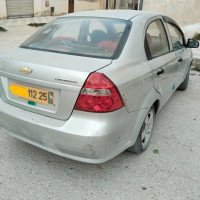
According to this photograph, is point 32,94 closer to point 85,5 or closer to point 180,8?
point 180,8

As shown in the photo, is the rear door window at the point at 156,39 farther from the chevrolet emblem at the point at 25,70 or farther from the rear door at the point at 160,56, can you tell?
the chevrolet emblem at the point at 25,70

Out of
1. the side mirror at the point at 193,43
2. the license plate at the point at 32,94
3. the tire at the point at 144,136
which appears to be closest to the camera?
the license plate at the point at 32,94

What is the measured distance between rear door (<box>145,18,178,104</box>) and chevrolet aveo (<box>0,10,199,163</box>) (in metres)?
0.02

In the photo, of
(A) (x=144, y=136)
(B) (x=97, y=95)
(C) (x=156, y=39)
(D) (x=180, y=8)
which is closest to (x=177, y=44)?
(C) (x=156, y=39)

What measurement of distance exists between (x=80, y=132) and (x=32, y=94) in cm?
56

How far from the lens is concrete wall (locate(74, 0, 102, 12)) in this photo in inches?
740

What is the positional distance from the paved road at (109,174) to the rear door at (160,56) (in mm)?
731

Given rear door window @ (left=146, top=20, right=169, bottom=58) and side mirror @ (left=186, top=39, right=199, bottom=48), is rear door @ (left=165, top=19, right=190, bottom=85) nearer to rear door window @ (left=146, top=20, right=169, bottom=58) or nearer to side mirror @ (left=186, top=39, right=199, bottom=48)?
side mirror @ (left=186, top=39, right=199, bottom=48)

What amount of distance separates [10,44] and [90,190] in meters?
7.59

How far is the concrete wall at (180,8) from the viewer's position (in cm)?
976

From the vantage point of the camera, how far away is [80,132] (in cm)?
192

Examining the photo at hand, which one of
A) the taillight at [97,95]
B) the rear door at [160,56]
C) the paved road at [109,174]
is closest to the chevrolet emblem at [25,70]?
the taillight at [97,95]

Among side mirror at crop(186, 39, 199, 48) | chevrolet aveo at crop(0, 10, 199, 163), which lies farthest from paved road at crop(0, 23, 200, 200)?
side mirror at crop(186, 39, 199, 48)

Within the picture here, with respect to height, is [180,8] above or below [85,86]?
below
